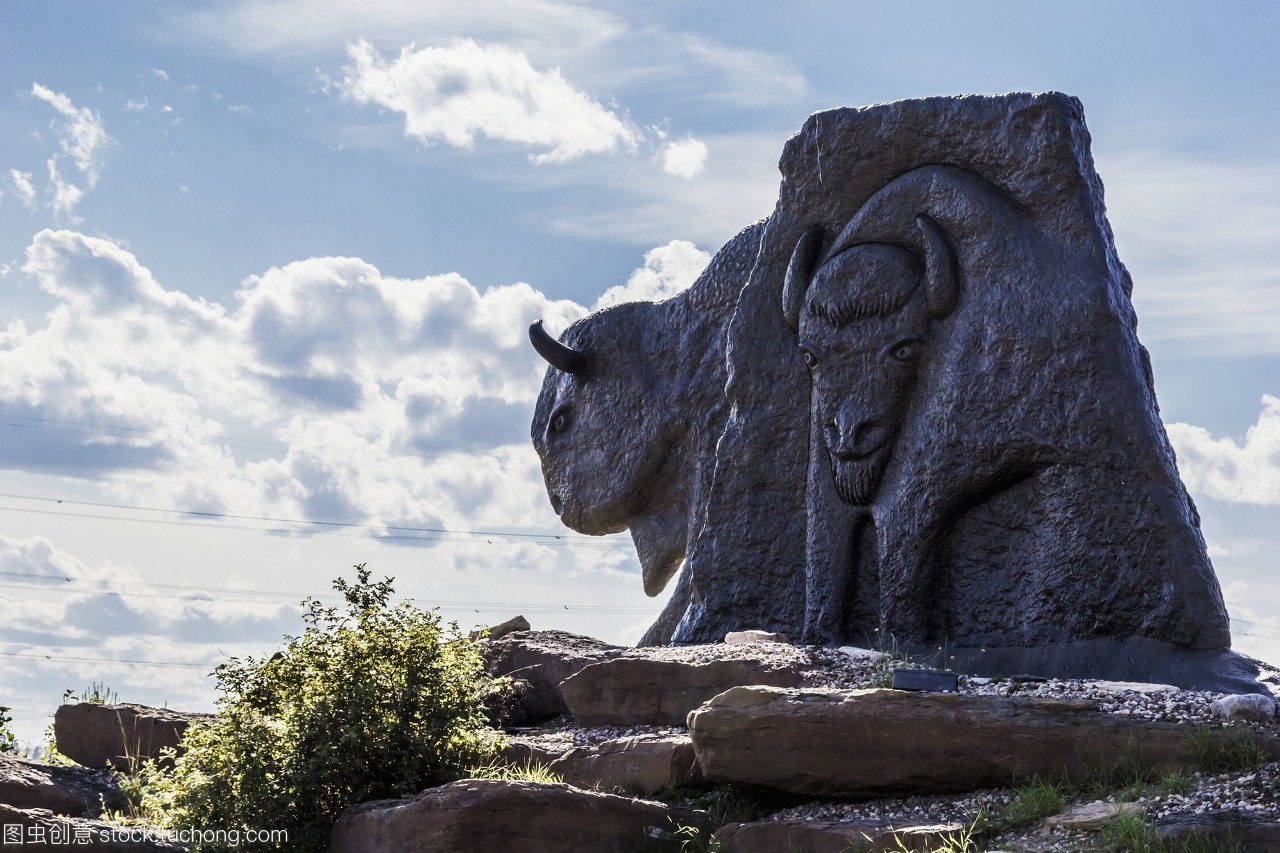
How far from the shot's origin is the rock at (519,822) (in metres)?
6.38

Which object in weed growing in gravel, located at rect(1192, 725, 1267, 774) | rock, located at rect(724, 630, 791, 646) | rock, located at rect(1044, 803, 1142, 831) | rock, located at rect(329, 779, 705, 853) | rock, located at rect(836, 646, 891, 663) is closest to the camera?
rock, located at rect(1044, 803, 1142, 831)

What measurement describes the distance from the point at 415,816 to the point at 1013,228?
5.27 m

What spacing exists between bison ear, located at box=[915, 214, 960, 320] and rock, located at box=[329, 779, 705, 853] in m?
4.01

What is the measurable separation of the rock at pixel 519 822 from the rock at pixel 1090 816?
1.69m

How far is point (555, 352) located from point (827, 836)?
743 centimetres

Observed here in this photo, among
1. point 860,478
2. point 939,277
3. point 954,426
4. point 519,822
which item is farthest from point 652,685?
point 939,277

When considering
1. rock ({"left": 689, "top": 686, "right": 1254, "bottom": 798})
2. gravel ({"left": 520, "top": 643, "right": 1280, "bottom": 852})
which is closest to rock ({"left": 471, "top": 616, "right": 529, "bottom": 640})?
gravel ({"left": 520, "top": 643, "right": 1280, "bottom": 852})

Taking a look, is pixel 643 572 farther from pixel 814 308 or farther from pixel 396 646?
pixel 396 646

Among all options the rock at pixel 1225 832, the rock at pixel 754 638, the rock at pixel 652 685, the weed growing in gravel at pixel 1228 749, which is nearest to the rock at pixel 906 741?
the weed growing in gravel at pixel 1228 749

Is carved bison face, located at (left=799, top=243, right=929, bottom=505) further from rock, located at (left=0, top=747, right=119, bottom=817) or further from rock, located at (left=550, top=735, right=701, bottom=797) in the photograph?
rock, located at (left=0, top=747, right=119, bottom=817)

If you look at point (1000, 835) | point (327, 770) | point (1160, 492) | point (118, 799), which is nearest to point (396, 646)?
point (327, 770)

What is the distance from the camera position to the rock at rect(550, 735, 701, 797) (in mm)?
7191

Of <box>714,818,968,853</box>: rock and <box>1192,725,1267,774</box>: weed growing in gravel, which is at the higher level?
<box>1192,725,1267,774</box>: weed growing in gravel

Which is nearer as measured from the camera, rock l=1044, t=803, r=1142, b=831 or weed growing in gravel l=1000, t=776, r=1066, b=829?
rock l=1044, t=803, r=1142, b=831
